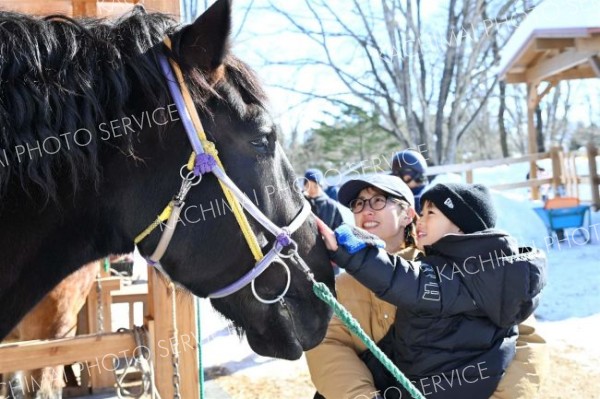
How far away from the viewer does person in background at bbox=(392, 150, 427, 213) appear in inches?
183

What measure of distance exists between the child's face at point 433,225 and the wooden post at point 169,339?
1.09m

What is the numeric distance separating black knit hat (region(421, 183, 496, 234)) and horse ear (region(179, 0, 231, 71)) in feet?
3.36

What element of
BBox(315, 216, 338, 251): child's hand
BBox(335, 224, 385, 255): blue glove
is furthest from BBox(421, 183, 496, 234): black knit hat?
BBox(315, 216, 338, 251): child's hand

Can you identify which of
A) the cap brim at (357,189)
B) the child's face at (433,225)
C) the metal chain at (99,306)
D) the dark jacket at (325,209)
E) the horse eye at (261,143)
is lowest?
the metal chain at (99,306)

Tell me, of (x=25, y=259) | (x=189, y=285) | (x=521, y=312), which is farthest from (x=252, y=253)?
(x=521, y=312)

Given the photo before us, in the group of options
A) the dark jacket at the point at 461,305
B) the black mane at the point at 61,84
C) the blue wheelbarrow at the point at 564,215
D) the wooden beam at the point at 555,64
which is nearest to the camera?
the black mane at the point at 61,84

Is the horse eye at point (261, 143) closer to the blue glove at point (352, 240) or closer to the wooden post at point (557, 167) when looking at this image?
the blue glove at point (352, 240)

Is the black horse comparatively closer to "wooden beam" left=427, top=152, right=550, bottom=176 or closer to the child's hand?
the child's hand

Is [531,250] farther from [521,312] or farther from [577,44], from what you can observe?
[577,44]

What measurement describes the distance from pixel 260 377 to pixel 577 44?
8343mm

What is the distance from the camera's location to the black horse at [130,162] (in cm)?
139

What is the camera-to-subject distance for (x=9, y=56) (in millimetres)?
1368

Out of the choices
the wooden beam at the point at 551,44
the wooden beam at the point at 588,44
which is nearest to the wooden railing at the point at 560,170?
the wooden beam at the point at 551,44

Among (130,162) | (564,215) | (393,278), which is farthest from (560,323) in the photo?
(130,162)
